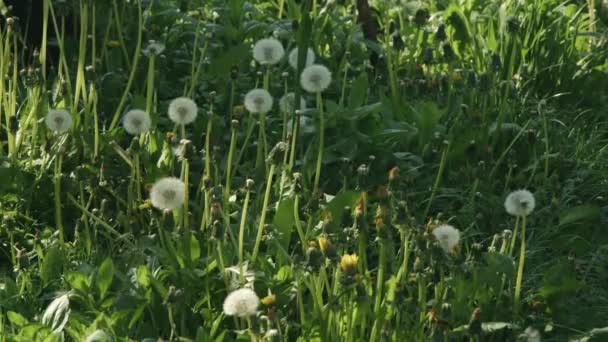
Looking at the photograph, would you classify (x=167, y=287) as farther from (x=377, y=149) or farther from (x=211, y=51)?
(x=211, y=51)

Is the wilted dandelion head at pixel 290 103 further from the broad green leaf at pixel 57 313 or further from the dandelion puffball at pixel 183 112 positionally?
the broad green leaf at pixel 57 313

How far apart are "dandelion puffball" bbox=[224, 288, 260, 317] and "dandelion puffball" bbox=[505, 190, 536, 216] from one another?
734mm

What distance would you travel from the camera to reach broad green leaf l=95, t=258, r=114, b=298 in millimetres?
2814

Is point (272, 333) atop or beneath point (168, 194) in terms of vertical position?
beneath

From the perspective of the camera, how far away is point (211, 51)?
4.48 meters

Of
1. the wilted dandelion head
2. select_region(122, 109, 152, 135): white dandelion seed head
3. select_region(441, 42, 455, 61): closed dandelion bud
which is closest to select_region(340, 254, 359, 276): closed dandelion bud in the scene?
select_region(122, 109, 152, 135): white dandelion seed head

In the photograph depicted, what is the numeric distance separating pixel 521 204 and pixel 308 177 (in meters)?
0.87

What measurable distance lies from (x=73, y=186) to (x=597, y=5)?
9.64 feet

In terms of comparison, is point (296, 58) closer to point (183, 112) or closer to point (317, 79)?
point (317, 79)

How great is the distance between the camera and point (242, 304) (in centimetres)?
240

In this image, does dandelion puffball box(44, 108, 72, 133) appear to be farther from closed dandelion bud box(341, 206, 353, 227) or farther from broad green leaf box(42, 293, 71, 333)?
closed dandelion bud box(341, 206, 353, 227)

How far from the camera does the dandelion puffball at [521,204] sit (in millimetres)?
2812

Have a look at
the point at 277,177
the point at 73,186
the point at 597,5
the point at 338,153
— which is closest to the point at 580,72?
the point at 597,5

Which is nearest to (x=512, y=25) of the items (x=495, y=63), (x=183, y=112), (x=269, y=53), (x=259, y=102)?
(x=495, y=63)
